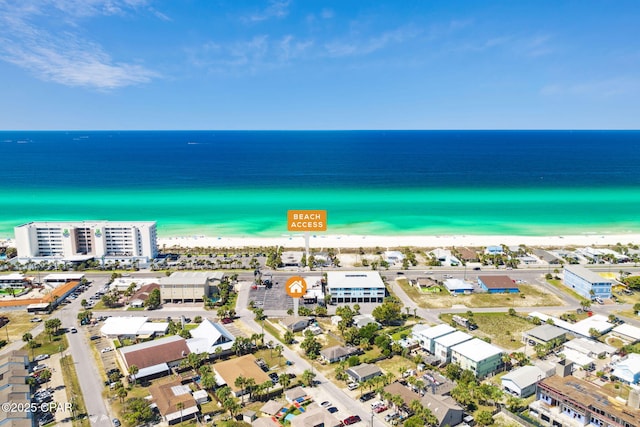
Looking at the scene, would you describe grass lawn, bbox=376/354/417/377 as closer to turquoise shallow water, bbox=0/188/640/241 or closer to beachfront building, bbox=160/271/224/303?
beachfront building, bbox=160/271/224/303

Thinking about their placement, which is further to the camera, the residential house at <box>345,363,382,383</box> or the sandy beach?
the sandy beach

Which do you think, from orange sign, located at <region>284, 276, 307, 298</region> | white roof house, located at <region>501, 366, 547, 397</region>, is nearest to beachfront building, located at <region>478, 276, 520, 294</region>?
white roof house, located at <region>501, 366, 547, 397</region>

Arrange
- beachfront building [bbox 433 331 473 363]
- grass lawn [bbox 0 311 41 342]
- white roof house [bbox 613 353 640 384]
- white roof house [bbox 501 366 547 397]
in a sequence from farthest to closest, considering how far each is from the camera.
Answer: grass lawn [bbox 0 311 41 342] < beachfront building [bbox 433 331 473 363] < white roof house [bbox 613 353 640 384] < white roof house [bbox 501 366 547 397]

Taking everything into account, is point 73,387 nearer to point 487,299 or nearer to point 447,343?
point 447,343

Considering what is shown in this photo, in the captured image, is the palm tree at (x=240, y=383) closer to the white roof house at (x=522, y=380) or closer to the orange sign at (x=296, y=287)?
the orange sign at (x=296, y=287)

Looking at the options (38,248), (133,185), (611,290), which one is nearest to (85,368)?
(38,248)

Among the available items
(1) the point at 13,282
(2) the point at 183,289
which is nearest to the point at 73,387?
(2) the point at 183,289
